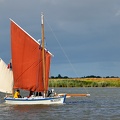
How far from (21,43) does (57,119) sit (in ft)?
43.0

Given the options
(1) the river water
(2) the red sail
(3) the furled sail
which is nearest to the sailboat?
(2) the red sail

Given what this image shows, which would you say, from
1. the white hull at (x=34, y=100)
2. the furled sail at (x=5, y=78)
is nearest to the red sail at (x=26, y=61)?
the furled sail at (x=5, y=78)

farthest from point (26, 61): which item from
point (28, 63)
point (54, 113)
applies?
point (54, 113)

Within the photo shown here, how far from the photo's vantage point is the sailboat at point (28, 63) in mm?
46781

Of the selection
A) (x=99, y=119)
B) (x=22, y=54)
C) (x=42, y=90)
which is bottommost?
(x=99, y=119)

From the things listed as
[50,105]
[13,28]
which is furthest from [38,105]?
[13,28]

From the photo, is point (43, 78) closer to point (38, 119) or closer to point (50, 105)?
point (50, 105)

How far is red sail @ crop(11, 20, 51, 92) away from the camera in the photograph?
4684 centimetres

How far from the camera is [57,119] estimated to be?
35.9 meters

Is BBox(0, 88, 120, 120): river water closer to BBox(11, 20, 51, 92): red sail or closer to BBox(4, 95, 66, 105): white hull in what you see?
BBox(4, 95, 66, 105): white hull

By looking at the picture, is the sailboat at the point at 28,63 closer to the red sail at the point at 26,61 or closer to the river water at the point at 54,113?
the red sail at the point at 26,61

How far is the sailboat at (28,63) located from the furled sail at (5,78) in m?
0.71

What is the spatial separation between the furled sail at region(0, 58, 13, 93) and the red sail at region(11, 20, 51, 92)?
886mm

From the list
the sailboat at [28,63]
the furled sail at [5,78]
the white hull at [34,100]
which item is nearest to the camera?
the white hull at [34,100]
